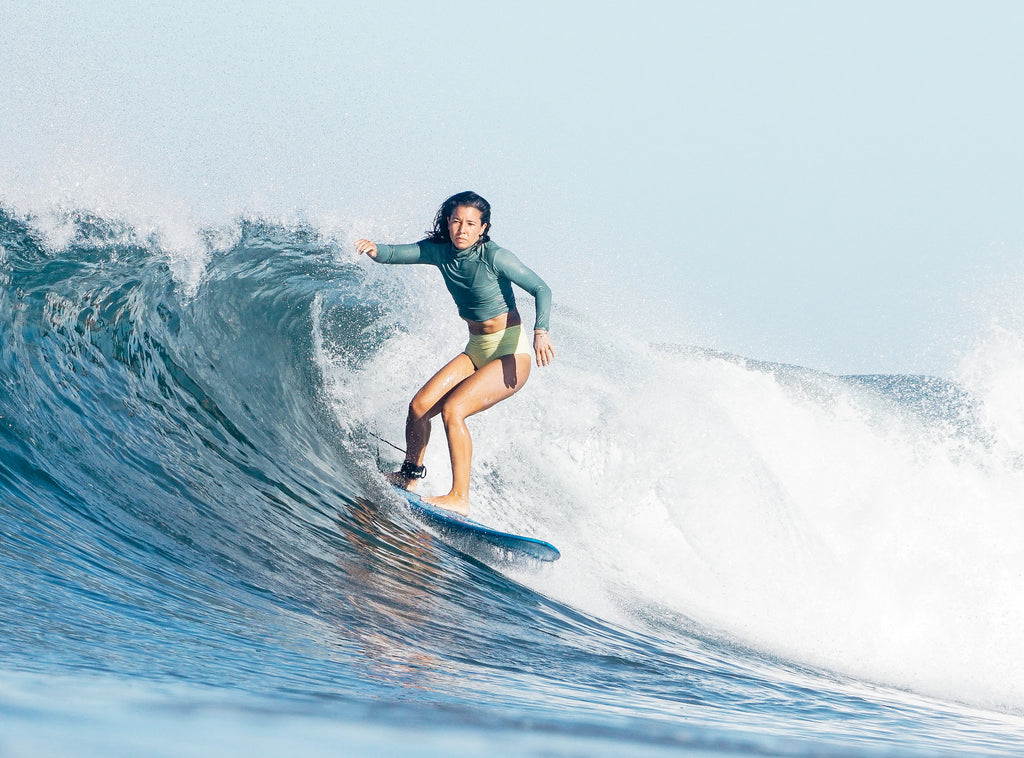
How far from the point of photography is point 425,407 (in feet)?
16.2

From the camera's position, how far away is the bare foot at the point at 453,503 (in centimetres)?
470

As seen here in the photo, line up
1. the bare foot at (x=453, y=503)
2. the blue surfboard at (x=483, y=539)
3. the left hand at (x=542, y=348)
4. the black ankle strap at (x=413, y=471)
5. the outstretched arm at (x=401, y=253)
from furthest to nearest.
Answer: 1. the black ankle strap at (x=413, y=471)
2. the outstretched arm at (x=401, y=253)
3. the bare foot at (x=453, y=503)
4. the blue surfboard at (x=483, y=539)
5. the left hand at (x=542, y=348)

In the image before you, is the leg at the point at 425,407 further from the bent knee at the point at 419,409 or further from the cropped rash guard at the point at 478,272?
the cropped rash guard at the point at 478,272

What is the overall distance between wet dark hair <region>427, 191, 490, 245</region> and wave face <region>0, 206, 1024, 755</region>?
1.58m

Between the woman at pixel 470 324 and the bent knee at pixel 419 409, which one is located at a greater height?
the woman at pixel 470 324

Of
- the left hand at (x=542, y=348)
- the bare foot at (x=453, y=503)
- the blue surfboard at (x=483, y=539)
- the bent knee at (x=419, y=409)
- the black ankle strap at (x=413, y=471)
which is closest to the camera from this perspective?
the left hand at (x=542, y=348)

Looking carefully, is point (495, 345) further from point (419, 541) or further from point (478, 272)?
point (419, 541)

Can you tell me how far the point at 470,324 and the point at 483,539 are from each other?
49.9 inches

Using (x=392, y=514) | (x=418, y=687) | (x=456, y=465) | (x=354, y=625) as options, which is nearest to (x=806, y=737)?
(x=418, y=687)

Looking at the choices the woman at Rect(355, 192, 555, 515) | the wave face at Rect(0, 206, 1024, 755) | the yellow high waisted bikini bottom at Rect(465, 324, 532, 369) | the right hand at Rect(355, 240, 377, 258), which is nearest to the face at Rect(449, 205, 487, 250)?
the woman at Rect(355, 192, 555, 515)

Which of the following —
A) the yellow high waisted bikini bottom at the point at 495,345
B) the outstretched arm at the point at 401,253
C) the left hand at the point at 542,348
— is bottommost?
the left hand at the point at 542,348

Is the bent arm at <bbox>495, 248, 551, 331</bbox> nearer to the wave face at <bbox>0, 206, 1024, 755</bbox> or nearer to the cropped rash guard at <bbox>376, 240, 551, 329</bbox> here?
the cropped rash guard at <bbox>376, 240, 551, 329</bbox>

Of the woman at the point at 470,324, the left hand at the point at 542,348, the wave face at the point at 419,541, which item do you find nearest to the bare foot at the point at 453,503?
the woman at the point at 470,324

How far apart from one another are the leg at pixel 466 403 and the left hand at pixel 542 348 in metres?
0.50
